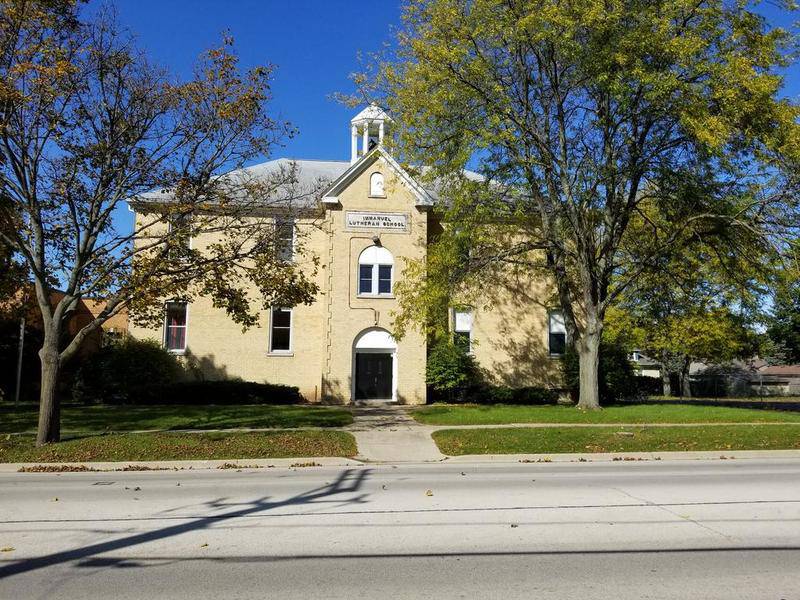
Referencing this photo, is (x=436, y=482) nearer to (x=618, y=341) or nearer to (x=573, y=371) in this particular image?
(x=573, y=371)

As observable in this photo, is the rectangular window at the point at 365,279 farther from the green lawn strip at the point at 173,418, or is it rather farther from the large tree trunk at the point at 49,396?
the large tree trunk at the point at 49,396

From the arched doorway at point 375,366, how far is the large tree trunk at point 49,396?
44.7 feet

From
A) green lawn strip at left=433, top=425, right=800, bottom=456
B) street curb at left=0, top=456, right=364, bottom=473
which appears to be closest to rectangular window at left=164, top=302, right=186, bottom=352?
green lawn strip at left=433, top=425, right=800, bottom=456

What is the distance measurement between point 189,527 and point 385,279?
20.4 metres

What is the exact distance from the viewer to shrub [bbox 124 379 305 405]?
25.0m

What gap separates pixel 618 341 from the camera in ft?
121

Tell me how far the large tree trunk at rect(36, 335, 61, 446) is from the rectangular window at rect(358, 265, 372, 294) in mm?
14283

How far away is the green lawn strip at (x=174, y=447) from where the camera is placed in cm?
1309

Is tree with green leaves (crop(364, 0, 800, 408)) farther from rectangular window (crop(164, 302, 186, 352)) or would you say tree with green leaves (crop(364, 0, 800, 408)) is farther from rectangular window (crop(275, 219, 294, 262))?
rectangular window (crop(164, 302, 186, 352))

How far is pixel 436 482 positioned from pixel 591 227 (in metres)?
14.2

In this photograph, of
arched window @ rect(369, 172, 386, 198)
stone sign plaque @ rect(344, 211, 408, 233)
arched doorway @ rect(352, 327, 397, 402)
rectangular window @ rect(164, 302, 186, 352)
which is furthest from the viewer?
rectangular window @ rect(164, 302, 186, 352)

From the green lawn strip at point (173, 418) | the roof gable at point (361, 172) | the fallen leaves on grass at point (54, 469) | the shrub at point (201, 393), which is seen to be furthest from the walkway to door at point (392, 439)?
the roof gable at point (361, 172)

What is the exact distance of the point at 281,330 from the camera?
28156 mm

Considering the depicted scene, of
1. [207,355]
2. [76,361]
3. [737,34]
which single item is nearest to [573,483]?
[737,34]
